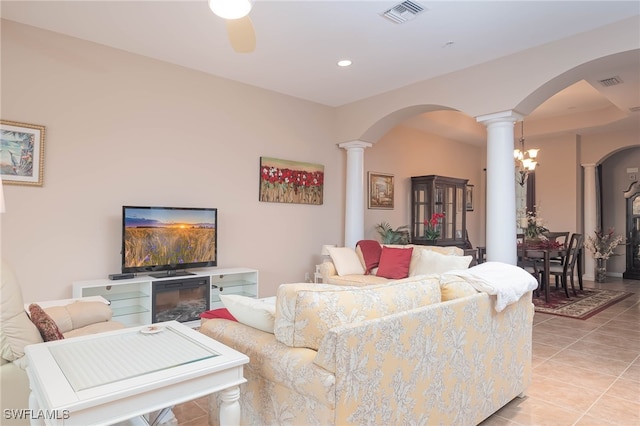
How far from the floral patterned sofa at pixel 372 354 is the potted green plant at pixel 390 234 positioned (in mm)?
3861

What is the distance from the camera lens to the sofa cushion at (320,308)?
1.56 meters

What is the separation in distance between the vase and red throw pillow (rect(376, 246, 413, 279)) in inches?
212

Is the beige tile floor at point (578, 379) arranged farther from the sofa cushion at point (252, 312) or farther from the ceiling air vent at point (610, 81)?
the ceiling air vent at point (610, 81)

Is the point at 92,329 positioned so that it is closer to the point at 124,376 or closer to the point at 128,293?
the point at 124,376

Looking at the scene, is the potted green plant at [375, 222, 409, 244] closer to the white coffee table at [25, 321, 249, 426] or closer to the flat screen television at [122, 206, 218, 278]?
the flat screen television at [122, 206, 218, 278]

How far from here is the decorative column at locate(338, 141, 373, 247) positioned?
5.68m

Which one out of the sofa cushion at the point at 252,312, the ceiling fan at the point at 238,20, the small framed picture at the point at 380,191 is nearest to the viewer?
the sofa cushion at the point at 252,312

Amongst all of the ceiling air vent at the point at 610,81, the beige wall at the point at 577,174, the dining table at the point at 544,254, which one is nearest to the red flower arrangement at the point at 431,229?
the dining table at the point at 544,254

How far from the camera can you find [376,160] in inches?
260

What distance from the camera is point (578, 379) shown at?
2.87 metres

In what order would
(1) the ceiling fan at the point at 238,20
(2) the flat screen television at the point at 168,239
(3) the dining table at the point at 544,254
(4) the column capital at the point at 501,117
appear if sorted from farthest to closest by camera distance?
(3) the dining table at the point at 544,254
(4) the column capital at the point at 501,117
(2) the flat screen television at the point at 168,239
(1) the ceiling fan at the point at 238,20

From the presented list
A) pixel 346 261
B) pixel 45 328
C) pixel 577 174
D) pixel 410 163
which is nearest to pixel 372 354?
pixel 45 328

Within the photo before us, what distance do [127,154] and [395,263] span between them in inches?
127

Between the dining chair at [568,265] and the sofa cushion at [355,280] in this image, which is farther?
the dining chair at [568,265]
